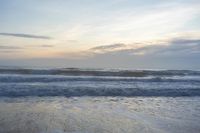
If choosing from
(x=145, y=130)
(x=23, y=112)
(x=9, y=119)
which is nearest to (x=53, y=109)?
(x=23, y=112)

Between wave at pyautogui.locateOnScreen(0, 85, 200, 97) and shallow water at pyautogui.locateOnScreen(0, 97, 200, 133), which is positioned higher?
wave at pyautogui.locateOnScreen(0, 85, 200, 97)

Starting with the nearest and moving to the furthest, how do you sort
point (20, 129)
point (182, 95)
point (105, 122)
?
1. point (20, 129)
2. point (105, 122)
3. point (182, 95)

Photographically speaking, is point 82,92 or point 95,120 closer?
point 95,120

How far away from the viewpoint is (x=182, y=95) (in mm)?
15008

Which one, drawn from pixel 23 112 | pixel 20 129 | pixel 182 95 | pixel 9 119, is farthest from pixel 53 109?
pixel 182 95

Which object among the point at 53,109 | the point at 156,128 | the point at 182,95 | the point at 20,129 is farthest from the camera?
the point at 182,95

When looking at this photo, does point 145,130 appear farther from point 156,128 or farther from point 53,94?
point 53,94

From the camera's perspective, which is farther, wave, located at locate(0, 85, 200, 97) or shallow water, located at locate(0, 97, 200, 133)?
wave, located at locate(0, 85, 200, 97)

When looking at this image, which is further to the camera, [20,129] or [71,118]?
[71,118]

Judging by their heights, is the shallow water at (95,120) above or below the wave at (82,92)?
below

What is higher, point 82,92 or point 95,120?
point 82,92

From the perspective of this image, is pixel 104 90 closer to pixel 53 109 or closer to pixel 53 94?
pixel 53 94

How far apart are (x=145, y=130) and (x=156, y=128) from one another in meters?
0.35

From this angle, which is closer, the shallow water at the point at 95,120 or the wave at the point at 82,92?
the shallow water at the point at 95,120
